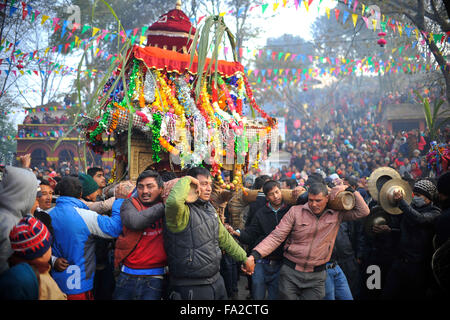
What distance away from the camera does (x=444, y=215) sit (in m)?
3.48

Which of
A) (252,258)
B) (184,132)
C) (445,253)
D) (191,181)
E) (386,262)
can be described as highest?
(184,132)

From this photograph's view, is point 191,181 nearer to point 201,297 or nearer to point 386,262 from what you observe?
point 201,297

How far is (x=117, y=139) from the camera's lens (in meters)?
6.71

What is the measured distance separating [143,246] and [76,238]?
642mm

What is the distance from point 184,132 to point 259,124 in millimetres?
1644

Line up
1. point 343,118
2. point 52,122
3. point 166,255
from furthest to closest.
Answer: point 343,118 → point 52,122 → point 166,255

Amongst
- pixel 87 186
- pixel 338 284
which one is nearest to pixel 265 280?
pixel 338 284

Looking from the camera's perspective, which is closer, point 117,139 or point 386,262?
point 386,262

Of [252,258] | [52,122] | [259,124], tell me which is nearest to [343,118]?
[52,122]

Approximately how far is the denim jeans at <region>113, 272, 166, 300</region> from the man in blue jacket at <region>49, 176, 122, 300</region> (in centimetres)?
36

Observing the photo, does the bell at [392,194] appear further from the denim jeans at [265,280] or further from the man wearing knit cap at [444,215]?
the denim jeans at [265,280]

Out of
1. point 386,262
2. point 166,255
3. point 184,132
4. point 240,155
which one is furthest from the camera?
point 240,155

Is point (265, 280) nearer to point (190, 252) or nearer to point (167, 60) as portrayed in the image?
point (190, 252)

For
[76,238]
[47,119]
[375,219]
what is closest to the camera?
[76,238]
